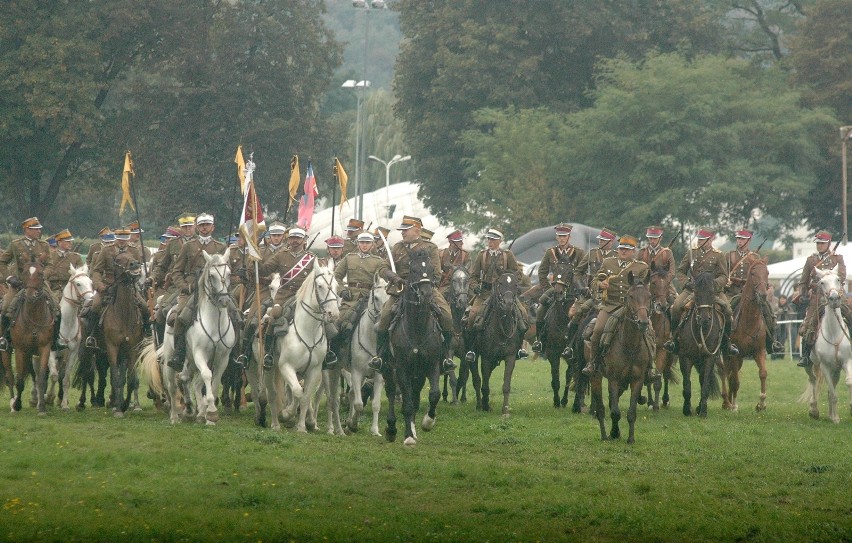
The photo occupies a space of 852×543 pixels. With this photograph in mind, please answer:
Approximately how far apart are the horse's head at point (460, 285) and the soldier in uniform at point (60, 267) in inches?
249

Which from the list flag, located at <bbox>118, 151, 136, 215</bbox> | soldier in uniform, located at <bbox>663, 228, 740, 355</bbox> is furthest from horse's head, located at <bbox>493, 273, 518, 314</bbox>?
flag, located at <bbox>118, 151, 136, 215</bbox>

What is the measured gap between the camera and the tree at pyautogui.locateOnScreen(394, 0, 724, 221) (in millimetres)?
64250

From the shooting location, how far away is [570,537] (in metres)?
13.4

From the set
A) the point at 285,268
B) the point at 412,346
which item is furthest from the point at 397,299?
the point at 285,268

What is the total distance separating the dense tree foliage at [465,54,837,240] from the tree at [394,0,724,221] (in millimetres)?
2182

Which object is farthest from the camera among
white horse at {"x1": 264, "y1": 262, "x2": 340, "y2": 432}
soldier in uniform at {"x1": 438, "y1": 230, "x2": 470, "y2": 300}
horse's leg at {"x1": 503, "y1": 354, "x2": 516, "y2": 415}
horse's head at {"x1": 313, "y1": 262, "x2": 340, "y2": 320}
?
soldier in uniform at {"x1": 438, "y1": 230, "x2": 470, "y2": 300}

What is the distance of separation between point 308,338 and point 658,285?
496 cm

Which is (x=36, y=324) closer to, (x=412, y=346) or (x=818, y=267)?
(x=412, y=346)

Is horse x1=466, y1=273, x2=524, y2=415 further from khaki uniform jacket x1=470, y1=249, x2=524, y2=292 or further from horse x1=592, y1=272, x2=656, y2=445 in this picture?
horse x1=592, y1=272, x2=656, y2=445

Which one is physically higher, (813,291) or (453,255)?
(453,255)

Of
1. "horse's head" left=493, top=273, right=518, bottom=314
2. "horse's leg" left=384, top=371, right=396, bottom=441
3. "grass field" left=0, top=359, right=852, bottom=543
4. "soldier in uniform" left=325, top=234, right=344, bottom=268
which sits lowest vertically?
"grass field" left=0, top=359, right=852, bottom=543

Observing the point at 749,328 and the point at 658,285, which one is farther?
the point at 749,328

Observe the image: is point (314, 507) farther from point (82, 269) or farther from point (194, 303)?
point (82, 269)

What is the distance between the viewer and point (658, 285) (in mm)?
20906
